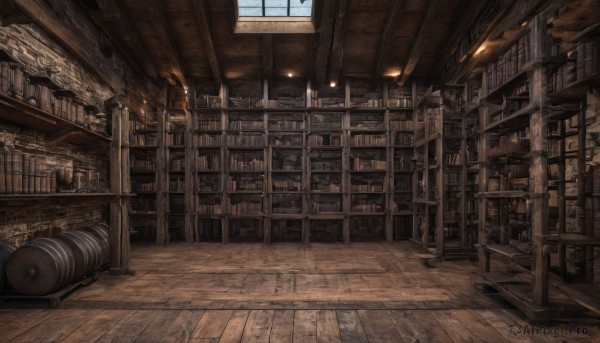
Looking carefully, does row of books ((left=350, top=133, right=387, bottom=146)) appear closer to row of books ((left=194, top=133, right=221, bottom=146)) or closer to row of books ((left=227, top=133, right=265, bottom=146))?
row of books ((left=227, top=133, right=265, bottom=146))

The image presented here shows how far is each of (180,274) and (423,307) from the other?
3.36 metres

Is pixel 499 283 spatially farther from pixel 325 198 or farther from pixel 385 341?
pixel 325 198

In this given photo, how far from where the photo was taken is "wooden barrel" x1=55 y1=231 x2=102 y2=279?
13.2 feet

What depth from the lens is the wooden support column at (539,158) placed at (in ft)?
10.4

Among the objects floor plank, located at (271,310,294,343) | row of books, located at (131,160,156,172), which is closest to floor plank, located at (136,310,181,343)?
floor plank, located at (271,310,294,343)

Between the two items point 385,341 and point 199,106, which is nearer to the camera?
point 385,341

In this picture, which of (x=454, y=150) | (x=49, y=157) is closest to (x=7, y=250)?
(x=49, y=157)

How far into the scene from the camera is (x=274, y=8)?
692cm

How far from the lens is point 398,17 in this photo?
249 inches

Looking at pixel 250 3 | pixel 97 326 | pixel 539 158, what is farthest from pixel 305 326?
pixel 250 3

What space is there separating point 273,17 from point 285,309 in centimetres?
581

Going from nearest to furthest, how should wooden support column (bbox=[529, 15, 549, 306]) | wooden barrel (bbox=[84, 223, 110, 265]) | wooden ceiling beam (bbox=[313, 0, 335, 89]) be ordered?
wooden support column (bbox=[529, 15, 549, 306]) → wooden barrel (bbox=[84, 223, 110, 265]) → wooden ceiling beam (bbox=[313, 0, 335, 89])

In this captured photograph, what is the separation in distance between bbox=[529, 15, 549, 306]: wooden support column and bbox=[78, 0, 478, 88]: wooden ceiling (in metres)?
3.16

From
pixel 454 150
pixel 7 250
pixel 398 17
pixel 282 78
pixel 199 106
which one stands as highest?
pixel 398 17
